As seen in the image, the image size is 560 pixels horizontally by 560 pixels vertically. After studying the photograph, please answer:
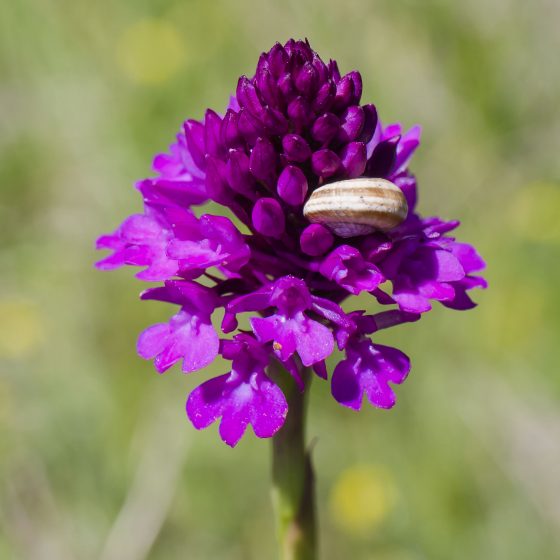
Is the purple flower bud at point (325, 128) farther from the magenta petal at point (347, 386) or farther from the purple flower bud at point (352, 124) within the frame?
the magenta petal at point (347, 386)

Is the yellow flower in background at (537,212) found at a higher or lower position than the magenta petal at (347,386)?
higher

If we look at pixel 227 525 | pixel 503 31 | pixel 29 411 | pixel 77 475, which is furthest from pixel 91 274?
pixel 503 31

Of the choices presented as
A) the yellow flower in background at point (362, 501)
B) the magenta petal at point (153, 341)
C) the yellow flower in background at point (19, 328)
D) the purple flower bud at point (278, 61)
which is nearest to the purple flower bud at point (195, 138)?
the purple flower bud at point (278, 61)

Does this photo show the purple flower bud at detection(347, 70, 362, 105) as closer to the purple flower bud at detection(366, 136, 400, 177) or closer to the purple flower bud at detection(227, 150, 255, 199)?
the purple flower bud at detection(366, 136, 400, 177)

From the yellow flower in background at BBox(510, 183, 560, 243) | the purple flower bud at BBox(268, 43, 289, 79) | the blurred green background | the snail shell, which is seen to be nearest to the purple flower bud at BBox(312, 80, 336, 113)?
the purple flower bud at BBox(268, 43, 289, 79)

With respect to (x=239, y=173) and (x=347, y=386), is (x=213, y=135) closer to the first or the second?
(x=239, y=173)

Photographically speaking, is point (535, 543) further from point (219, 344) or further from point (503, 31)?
point (503, 31)
